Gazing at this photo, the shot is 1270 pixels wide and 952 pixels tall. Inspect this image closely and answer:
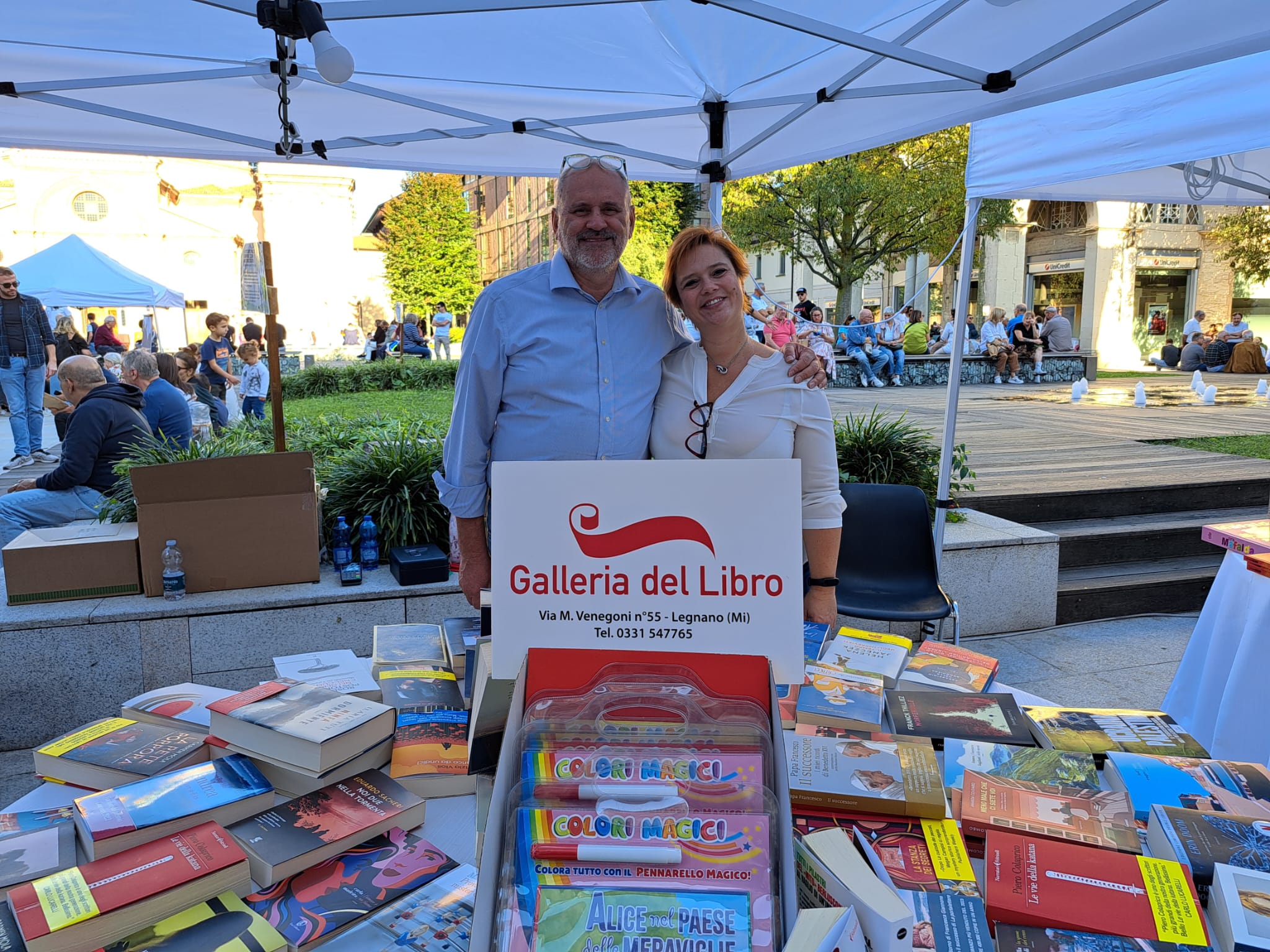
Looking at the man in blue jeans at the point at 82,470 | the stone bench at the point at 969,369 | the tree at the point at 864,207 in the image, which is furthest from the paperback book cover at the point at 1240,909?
the tree at the point at 864,207

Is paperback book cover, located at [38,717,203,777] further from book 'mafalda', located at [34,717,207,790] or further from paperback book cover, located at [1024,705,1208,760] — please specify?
paperback book cover, located at [1024,705,1208,760]

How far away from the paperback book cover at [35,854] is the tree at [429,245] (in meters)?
34.8

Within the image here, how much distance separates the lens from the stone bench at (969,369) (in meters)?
16.1

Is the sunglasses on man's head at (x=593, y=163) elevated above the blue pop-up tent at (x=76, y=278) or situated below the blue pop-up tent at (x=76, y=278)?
below

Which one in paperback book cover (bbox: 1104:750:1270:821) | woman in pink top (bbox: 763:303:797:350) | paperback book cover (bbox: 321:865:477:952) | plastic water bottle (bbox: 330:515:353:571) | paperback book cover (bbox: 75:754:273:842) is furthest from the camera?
plastic water bottle (bbox: 330:515:353:571)

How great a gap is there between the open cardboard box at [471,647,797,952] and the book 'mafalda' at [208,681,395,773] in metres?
0.53

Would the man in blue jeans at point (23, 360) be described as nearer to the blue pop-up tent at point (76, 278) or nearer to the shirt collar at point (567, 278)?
the blue pop-up tent at point (76, 278)

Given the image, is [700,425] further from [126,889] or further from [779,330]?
[779,330]

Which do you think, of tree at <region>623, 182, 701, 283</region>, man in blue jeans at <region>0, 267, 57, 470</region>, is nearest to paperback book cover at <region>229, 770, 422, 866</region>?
man in blue jeans at <region>0, 267, 57, 470</region>

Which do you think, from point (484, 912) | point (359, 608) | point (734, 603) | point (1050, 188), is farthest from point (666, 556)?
point (1050, 188)

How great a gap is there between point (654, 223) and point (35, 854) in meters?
18.7

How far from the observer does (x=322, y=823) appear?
1.24m

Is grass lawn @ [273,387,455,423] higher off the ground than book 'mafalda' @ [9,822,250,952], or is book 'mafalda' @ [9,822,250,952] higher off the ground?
grass lawn @ [273,387,455,423]

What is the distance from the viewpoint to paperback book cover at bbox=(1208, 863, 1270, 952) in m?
0.92
